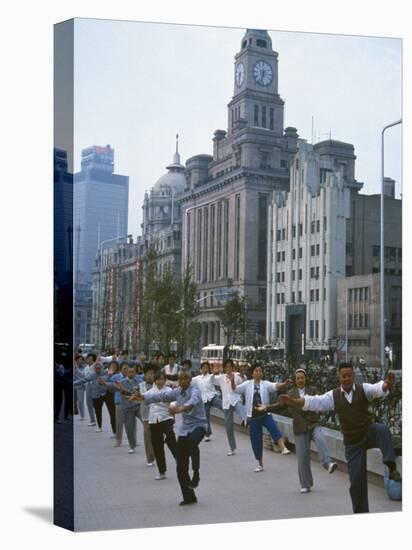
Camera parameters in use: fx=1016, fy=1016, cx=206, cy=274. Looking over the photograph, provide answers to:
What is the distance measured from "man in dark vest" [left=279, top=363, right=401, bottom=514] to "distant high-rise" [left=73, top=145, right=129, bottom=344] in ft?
7.08

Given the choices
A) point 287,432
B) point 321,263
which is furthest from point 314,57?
point 287,432

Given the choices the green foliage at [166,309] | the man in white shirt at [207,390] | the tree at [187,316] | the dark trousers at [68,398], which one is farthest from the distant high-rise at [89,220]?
the man in white shirt at [207,390]

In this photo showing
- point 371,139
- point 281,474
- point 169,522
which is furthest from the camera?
point 371,139

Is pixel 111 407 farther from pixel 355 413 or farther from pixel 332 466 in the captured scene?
pixel 355 413

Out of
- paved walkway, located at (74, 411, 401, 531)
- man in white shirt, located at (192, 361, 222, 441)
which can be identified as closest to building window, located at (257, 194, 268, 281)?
man in white shirt, located at (192, 361, 222, 441)

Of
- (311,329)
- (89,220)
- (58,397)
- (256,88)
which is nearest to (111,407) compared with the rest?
(58,397)

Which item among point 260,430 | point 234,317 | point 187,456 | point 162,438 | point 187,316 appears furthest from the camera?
point 234,317

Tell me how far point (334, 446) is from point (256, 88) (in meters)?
3.71

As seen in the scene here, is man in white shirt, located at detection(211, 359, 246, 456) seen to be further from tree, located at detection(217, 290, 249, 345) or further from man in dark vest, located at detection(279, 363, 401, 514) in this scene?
man in dark vest, located at detection(279, 363, 401, 514)

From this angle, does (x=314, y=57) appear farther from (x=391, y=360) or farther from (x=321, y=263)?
(x=391, y=360)

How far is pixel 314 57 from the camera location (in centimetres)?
1045

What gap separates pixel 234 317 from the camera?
34.3ft

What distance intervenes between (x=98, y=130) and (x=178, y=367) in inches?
96.4

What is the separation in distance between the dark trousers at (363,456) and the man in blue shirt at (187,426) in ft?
4.87
